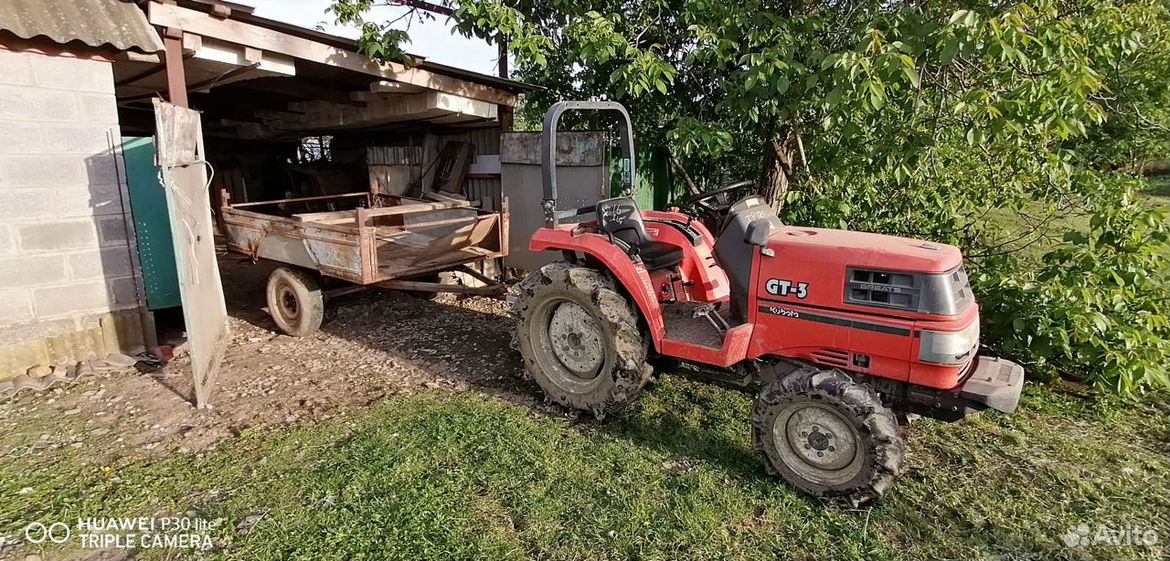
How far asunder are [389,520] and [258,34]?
447 centimetres

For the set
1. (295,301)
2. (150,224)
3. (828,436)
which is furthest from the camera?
(295,301)

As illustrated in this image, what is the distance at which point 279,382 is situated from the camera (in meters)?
4.43

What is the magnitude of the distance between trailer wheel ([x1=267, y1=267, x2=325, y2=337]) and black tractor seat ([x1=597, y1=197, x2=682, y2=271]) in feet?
10.2

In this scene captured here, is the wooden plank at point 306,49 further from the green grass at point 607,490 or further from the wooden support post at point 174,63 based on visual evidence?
the green grass at point 607,490

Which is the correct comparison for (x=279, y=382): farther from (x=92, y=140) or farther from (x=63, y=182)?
(x=92, y=140)

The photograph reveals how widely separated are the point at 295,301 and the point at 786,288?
4.59 m

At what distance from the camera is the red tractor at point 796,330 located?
102 inches

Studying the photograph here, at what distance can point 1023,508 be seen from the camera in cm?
276

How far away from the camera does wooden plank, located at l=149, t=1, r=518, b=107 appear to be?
4.58 m

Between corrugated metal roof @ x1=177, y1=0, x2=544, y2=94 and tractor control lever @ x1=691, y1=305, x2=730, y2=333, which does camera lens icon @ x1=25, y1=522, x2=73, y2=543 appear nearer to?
tractor control lever @ x1=691, y1=305, x2=730, y2=333

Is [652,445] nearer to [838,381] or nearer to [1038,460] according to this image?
[838,381]

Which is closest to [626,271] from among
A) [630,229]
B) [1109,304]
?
[630,229]

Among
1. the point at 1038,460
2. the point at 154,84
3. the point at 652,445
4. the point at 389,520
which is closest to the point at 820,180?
the point at 1038,460

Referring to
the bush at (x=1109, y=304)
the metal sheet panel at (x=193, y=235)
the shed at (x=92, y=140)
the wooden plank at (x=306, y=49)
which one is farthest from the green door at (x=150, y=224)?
the bush at (x=1109, y=304)
